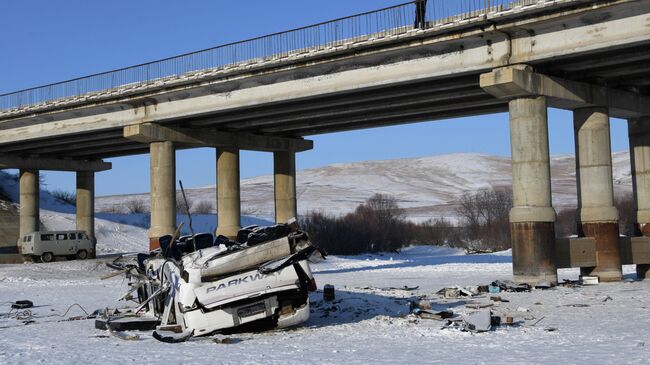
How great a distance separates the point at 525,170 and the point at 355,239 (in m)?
41.4

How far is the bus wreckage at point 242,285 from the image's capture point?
14461 mm

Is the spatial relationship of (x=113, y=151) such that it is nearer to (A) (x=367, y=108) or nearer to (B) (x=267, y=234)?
(A) (x=367, y=108)

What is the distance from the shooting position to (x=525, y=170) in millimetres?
26344

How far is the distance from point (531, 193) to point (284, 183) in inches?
813

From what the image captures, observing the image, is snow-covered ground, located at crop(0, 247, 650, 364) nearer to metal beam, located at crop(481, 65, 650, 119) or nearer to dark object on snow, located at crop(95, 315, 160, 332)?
dark object on snow, located at crop(95, 315, 160, 332)

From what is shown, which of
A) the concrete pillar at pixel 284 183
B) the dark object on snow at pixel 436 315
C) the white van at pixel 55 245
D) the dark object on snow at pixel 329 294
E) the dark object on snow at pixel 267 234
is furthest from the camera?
the white van at pixel 55 245

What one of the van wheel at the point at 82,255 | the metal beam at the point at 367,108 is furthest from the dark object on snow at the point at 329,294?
the van wheel at the point at 82,255

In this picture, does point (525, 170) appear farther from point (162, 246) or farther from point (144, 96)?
point (144, 96)

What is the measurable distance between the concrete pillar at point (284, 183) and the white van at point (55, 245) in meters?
14.9

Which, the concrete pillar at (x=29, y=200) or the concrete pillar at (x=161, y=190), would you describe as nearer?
the concrete pillar at (x=161, y=190)

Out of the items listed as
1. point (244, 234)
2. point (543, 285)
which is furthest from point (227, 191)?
point (244, 234)

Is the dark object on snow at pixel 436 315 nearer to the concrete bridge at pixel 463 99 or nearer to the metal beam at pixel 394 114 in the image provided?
the concrete bridge at pixel 463 99

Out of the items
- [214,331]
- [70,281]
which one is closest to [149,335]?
[214,331]

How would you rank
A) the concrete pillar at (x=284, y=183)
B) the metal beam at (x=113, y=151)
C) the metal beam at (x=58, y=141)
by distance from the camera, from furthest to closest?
the metal beam at (x=113, y=151)
the concrete pillar at (x=284, y=183)
the metal beam at (x=58, y=141)
